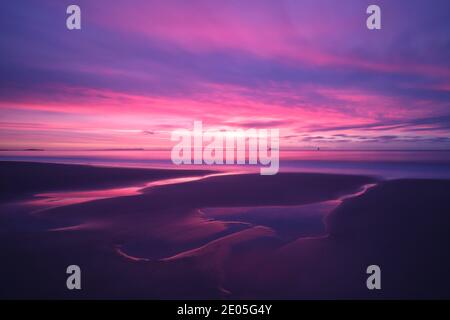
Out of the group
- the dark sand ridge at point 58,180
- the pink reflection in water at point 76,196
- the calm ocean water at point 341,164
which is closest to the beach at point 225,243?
the pink reflection in water at point 76,196

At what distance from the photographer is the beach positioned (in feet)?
15.1

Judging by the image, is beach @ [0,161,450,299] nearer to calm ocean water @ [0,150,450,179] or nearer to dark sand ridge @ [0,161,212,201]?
dark sand ridge @ [0,161,212,201]

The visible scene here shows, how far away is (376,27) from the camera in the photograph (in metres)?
5.89

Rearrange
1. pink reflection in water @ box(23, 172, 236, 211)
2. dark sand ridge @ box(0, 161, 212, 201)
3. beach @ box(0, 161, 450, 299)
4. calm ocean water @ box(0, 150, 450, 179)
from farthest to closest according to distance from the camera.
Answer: calm ocean water @ box(0, 150, 450, 179) → dark sand ridge @ box(0, 161, 212, 201) → pink reflection in water @ box(23, 172, 236, 211) → beach @ box(0, 161, 450, 299)

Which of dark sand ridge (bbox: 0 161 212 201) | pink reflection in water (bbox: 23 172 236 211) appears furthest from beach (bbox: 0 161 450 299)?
dark sand ridge (bbox: 0 161 212 201)

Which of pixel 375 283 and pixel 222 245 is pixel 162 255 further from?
pixel 375 283

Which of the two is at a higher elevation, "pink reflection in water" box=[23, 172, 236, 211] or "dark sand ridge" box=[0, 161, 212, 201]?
"dark sand ridge" box=[0, 161, 212, 201]

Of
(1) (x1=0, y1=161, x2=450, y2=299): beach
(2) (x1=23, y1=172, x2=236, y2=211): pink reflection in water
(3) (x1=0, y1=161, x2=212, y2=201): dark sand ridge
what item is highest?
(3) (x1=0, y1=161, x2=212, y2=201): dark sand ridge

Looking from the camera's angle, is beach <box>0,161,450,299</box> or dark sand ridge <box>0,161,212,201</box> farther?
dark sand ridge <box>0,161,212,201</box>

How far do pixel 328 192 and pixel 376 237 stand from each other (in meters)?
4.67

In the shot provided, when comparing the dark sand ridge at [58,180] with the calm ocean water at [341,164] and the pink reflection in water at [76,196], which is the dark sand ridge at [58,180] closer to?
the pink reflection in water at [76,196]

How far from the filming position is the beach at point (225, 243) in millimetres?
4602

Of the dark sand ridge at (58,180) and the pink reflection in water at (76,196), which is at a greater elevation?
the dark sand ridge at (58,180)
